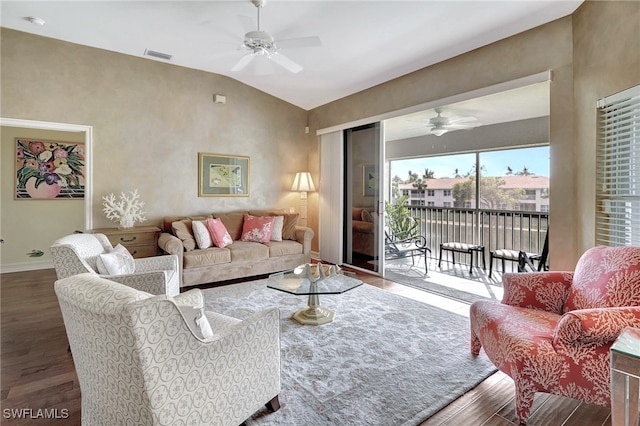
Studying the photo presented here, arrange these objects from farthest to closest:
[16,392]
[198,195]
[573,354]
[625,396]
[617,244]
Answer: [198,195] < [617,244] < [16,392] < [573,354] < [625,396]

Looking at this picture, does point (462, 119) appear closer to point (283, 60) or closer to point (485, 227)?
point (485, 227)

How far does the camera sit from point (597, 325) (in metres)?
1.53

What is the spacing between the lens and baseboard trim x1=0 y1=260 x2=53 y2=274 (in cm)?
472

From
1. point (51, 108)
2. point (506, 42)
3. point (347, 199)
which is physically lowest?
point (347, 199)

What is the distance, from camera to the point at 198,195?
4.96m

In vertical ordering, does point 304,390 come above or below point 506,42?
below

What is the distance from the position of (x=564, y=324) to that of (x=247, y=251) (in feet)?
11.8

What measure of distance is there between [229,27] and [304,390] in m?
3.54

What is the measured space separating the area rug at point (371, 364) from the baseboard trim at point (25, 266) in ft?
11.4

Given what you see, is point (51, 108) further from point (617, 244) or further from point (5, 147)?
point (617, 244)

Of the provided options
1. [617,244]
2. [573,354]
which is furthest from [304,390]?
[617,244]

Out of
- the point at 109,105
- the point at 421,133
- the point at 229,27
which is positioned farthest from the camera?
the point at 421,133

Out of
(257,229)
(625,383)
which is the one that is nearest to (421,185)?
(257,229)

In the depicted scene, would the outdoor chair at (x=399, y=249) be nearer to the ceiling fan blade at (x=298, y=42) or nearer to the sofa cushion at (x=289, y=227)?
the sofa cushion at (x=289, y=227)
